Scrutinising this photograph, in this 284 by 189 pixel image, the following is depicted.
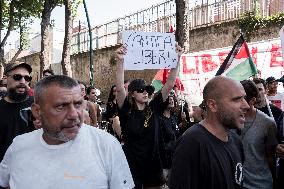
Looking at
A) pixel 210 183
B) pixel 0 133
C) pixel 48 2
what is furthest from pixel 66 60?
pixel 210 183

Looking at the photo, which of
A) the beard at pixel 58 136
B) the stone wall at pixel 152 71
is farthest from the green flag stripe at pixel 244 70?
the stone wall at pixel 152 71

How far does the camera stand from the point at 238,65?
5660 millimetres

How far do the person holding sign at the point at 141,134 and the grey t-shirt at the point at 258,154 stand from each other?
119 centimetres

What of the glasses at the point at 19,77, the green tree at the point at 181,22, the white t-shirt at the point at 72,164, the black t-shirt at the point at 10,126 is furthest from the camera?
the green tree at the point at 181,22

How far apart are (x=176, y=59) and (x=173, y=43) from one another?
11.0 inches

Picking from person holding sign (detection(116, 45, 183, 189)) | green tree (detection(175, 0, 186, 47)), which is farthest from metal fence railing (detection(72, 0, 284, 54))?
person holding sign (detection(116, 45, 183, 189))

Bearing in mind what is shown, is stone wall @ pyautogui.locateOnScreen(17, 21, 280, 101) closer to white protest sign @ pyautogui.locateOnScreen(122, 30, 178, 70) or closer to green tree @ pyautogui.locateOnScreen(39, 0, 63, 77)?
green tree @ pyautogui.locateOnScreen(39, 0, 63, 77)

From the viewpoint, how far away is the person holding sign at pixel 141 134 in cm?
490

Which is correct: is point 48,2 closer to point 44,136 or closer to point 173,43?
point 173,43

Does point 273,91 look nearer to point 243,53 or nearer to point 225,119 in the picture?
point 243,53

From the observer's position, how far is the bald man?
9.12 ft

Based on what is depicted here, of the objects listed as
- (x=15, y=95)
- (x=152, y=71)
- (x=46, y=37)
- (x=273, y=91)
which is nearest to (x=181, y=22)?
(x=273, y=91)

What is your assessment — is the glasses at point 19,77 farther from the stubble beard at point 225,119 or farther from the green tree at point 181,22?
the green tree at point 181,22

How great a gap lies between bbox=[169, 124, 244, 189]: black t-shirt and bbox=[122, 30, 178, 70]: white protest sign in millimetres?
2650
